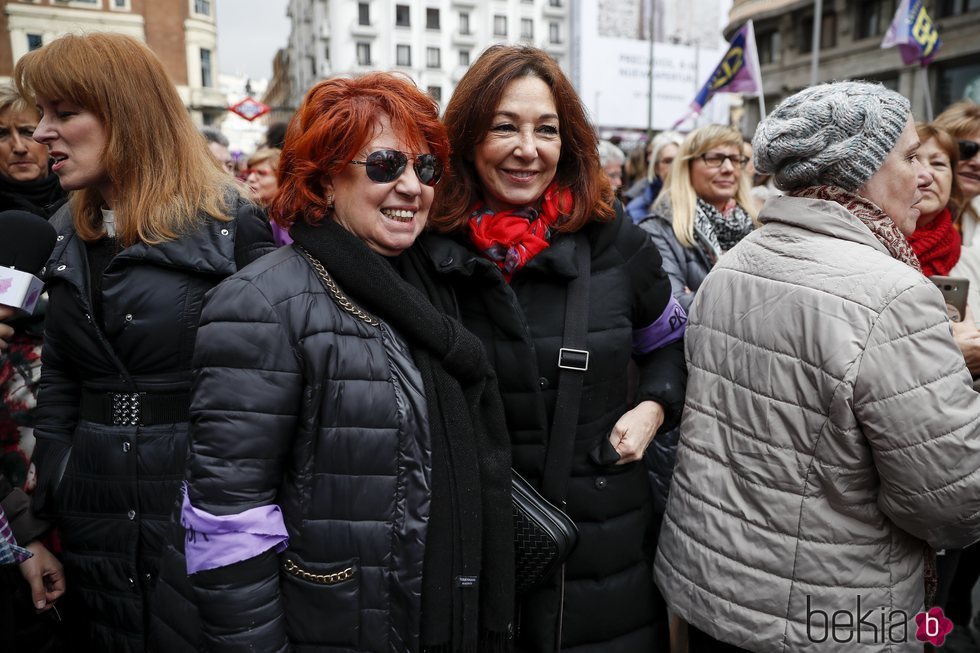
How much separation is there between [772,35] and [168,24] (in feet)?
109

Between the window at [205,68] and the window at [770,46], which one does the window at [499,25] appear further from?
the window at [770,46]

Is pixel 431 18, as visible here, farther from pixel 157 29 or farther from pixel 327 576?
pixel 327 576

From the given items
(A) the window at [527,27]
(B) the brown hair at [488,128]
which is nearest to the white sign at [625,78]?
(A) the window at [527,27]

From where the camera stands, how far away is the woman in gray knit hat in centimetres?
160

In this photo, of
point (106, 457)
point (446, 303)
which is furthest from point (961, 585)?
point (106, 457)

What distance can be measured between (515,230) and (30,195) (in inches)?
114

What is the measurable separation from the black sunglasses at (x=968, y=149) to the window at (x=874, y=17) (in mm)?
27123

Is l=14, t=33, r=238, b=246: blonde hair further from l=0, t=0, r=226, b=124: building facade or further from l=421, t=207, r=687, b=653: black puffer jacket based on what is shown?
l=0, t=0, r=226, b=124: building facade

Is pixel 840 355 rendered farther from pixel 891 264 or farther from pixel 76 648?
pixel 76 648

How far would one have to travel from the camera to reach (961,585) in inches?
138

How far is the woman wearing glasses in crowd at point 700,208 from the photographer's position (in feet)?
12.7

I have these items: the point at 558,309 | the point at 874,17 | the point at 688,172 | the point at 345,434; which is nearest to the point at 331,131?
the point at 345,434

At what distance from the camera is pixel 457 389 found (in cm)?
166

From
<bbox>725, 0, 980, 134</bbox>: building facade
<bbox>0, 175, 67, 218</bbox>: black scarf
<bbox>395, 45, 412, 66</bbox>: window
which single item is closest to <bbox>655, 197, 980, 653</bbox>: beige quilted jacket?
<bbox>0, 175, 67, 218</bbox>: black scarf
